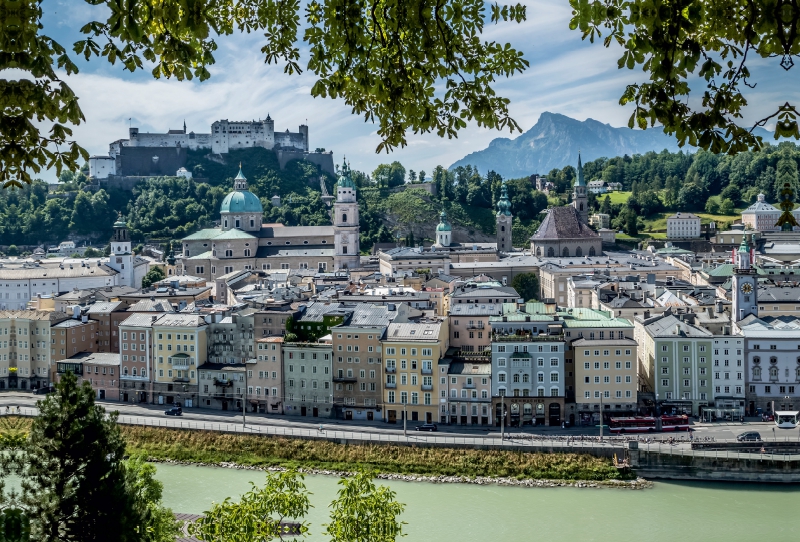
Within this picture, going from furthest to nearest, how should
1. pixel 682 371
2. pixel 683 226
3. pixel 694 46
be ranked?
pixel 683 226 → pixel 682 371 → pixel 694 46

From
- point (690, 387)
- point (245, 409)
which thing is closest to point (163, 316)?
point (245, 409)

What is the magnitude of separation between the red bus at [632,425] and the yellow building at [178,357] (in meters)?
11.4

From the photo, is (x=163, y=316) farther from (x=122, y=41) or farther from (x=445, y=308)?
(x=122, y=41)

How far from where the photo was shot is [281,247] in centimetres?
4606

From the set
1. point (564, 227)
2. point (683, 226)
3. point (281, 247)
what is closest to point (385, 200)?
point (281, 247)

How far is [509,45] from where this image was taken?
3605 mm

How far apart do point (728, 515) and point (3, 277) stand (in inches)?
1247

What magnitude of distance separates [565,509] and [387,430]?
586 centimetres

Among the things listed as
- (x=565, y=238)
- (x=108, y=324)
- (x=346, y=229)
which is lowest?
(x=108, y=324)

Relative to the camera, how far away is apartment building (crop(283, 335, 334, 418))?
74.3ft

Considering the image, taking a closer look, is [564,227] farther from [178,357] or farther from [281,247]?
[178,357]

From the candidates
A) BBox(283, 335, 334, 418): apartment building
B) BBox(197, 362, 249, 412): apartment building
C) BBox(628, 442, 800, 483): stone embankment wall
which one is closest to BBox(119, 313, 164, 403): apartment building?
BBox(197, 362, 249, 412): apartment building

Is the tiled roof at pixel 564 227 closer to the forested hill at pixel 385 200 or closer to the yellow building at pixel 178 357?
the forested hill at pixel 385 200

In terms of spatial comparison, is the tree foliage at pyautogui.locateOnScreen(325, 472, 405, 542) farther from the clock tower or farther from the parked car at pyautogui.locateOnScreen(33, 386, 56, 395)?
the parked car at pyautogui.locateOnScreen(33, 386, 56, 395)
